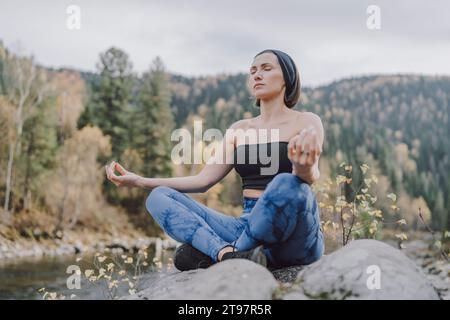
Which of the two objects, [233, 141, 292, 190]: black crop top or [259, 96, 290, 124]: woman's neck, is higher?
[259, 96, 290, 124]: woman's neck

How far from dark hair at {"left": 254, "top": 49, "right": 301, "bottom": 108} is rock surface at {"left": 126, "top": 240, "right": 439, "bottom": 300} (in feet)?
3.83

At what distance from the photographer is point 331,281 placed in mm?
2572

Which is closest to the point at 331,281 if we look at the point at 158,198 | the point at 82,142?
the point at 158,198

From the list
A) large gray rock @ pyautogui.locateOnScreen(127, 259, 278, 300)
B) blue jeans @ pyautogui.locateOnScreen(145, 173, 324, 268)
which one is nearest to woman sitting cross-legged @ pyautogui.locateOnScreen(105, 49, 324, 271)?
blue jeans @ pyautogui.locateOnScreen(145, 173, 324, 268)

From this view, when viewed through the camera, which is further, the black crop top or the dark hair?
the dark hair

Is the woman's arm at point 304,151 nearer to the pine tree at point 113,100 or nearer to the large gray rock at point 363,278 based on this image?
the large gray rock at point 363,278

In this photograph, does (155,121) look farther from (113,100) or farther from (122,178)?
(122,178)

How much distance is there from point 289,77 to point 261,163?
0.61m

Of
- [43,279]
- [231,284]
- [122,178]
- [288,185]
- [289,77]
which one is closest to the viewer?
[231,284]

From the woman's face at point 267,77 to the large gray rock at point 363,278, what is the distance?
45.8 inches

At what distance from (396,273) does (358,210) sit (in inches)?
97.8

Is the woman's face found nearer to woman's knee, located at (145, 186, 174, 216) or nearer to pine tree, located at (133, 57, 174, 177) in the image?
woman's knee, located at (145, 186, 174, 216)

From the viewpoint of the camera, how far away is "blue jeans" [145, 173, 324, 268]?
2775 mm

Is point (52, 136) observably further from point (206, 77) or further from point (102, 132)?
point (206, 77)
